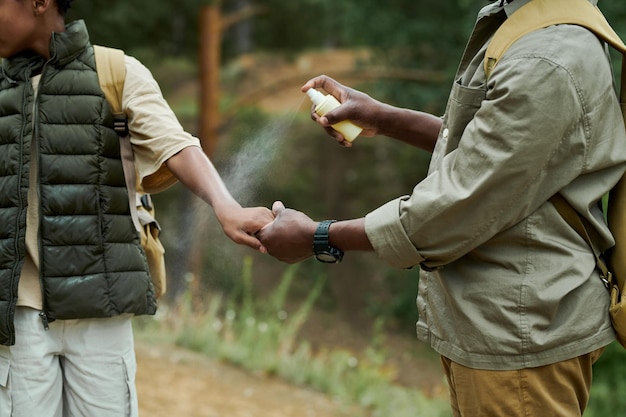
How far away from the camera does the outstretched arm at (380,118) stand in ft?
9.82

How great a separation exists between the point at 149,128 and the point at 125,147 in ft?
0.46

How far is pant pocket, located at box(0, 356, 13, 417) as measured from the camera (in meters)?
2.81

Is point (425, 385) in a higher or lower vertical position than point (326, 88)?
lower

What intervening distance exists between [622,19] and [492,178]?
9.42m

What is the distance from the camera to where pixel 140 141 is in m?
2.85

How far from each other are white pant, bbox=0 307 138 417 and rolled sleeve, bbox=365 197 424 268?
100 centimetres

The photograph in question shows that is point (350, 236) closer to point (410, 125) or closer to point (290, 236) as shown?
point (290, 236)

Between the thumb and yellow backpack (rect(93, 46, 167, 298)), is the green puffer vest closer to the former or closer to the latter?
yellow backpack (rect(93, 46, 167, 298))

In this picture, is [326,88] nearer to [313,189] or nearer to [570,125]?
[570,125]

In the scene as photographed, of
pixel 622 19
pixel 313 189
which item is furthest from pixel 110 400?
pixel 313 189

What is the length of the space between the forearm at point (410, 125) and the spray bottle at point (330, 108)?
0.14 meters

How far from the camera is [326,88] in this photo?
3.08 metres

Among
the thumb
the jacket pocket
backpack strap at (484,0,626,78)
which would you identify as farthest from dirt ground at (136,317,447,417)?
backpack strap at (484,0,626,78)

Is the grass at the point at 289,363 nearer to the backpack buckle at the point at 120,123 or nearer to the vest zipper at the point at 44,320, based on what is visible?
the vest zipper at the point at 44,320
